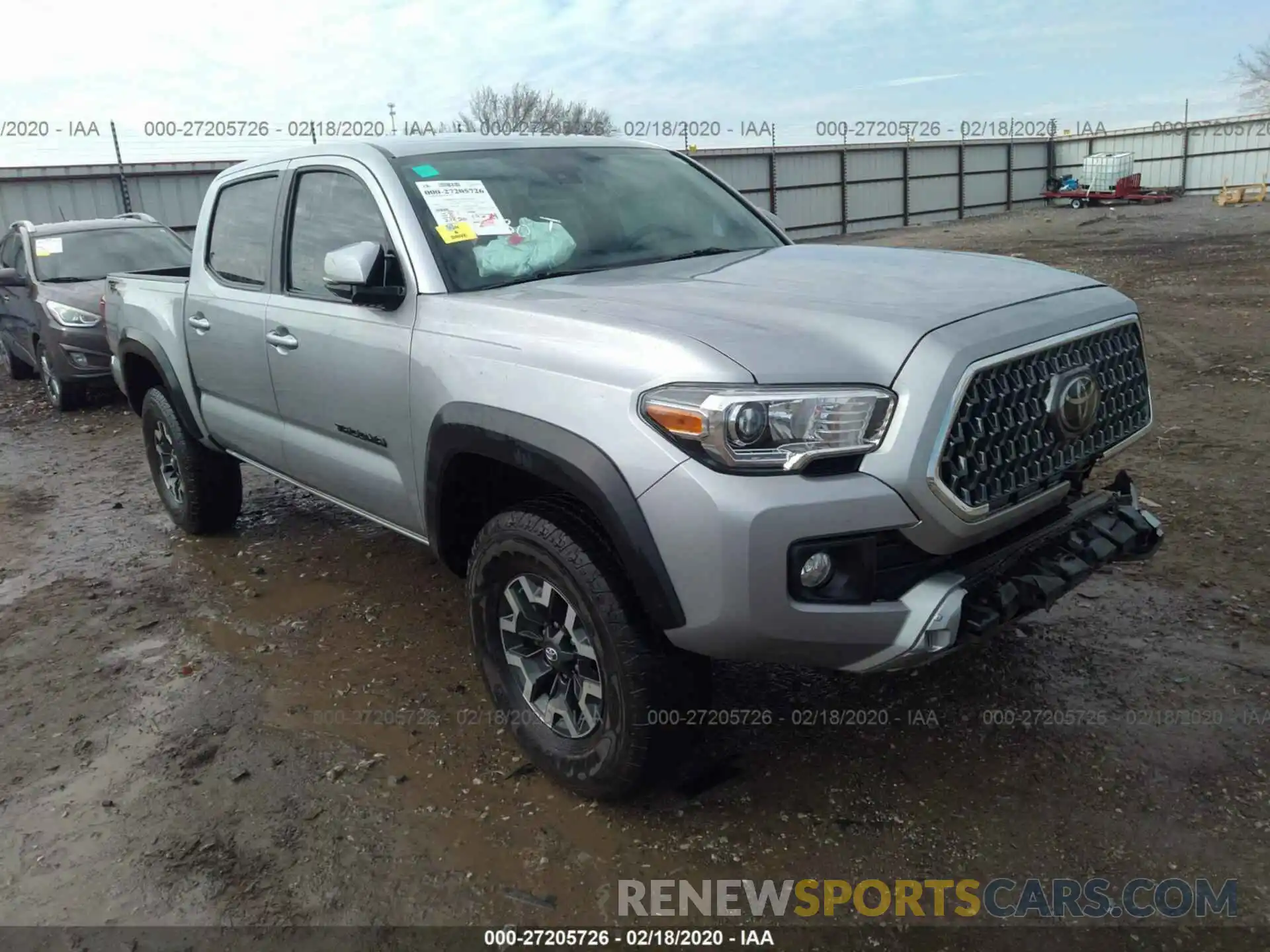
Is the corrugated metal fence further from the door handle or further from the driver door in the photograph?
the door handle

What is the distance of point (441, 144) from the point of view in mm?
3699

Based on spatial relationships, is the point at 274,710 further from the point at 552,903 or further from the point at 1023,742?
the point at 1023,742

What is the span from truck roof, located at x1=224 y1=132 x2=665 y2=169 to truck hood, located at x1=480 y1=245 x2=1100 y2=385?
0.82 meters

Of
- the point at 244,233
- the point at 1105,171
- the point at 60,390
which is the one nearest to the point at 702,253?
the point at 244,233

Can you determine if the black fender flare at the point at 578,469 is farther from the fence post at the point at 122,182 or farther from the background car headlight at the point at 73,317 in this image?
the fence post at the point at 122,182

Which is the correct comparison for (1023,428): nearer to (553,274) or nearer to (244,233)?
(553,274)

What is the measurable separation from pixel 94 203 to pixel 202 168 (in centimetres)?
229

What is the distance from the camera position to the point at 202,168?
2016 cm

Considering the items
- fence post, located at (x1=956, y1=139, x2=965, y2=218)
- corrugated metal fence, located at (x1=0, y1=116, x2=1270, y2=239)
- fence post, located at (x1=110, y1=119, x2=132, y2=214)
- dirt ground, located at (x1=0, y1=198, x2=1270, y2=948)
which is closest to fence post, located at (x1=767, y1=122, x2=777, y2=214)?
corrugated metal fence, located at (x1=0, y1=116, x2=1270, y2=239)

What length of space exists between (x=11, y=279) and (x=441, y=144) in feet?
26.9

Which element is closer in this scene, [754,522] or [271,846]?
[754,522]

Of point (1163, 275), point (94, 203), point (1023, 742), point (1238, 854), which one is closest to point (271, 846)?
point (1023, 742)

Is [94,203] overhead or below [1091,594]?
overhead

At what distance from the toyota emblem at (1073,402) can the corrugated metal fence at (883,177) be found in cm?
1984
